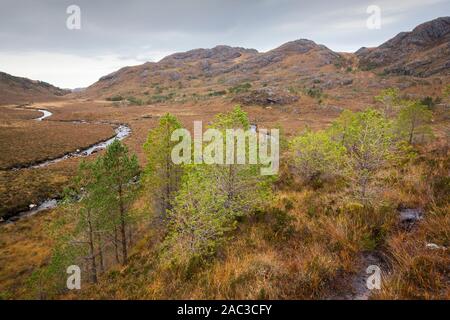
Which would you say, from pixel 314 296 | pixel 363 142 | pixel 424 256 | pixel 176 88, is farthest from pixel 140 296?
pixel 176 88

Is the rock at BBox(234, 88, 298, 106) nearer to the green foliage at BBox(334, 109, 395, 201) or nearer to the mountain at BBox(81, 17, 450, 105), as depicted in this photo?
the mountain at BBox(81, 17, 450, 105)

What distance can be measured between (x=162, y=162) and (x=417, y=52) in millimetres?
171559

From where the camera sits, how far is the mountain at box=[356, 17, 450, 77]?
112312mm

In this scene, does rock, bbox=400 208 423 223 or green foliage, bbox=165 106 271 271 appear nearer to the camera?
rock, bbox=400 208 423 223

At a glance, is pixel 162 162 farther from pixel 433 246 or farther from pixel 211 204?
pixel 433 246

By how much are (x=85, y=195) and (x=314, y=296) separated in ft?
49.8

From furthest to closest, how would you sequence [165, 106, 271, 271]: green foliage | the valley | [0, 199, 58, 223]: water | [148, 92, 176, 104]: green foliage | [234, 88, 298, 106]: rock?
1. [148, 92, 176, 104]: green foliage
2. [234, 88, 298, 106]: rock
3. [0, 199, 58, 223]: water
4. [165, 106, 271, 271]: green foliage
5. the valley

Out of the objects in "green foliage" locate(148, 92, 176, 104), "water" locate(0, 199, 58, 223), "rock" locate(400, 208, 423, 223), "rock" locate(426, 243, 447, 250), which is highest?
"green foliage" locate(148, 92, 176, 104)

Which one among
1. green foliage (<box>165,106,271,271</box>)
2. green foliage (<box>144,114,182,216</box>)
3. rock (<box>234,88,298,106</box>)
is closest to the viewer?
green foliage (<box>165,106,271,271</box>)

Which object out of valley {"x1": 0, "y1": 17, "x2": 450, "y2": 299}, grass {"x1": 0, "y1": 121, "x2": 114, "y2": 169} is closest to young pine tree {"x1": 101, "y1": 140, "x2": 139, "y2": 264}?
valley {"x1": 0, "y1": 17, "x2": 450, "y2": 299}

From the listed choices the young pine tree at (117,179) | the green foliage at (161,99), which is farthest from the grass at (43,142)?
the green foliage at (161,99)

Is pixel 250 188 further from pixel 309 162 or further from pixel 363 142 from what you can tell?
pixel 309 162

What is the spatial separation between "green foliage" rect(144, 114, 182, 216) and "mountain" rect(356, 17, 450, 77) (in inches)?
5126

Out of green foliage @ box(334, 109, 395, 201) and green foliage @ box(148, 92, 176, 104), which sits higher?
green foliage @ box(148, 92, 176, 104)
